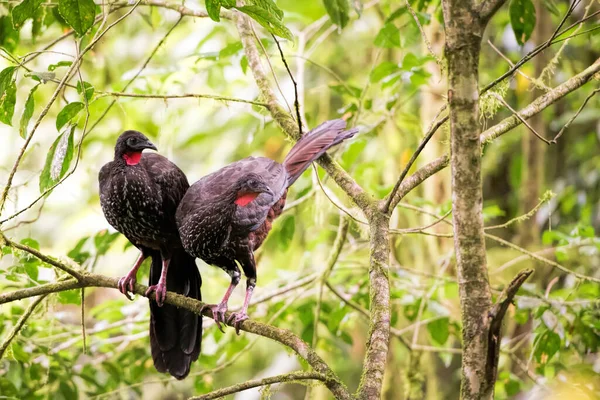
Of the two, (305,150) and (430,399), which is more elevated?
(305,150)

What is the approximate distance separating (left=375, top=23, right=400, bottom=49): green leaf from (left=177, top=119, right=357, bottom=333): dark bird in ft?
1.39

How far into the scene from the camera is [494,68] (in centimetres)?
615

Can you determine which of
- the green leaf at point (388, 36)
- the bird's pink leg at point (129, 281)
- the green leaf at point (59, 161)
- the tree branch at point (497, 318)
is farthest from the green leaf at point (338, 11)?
the tree branch at point (497, 318)

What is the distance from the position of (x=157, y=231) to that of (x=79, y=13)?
1.21 m

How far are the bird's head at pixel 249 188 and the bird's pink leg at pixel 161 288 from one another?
499 millimetres

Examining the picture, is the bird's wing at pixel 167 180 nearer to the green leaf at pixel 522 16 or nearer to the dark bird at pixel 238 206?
the dark bird at pixel 238 206

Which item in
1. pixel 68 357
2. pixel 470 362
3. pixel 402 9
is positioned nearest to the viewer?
pixel 470 362

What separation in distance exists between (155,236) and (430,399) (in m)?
2.68

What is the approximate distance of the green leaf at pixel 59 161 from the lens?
2414mm

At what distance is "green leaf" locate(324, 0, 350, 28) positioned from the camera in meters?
3.03

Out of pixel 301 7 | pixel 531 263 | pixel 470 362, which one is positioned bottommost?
pixel 470 362

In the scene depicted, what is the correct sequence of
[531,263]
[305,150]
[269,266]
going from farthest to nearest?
1. [269,266]
2. [531,263]
3. [305,150]

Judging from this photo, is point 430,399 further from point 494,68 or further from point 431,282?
point 494,68

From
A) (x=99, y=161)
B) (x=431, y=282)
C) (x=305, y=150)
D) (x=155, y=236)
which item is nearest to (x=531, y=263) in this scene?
(x=431, y=282)
